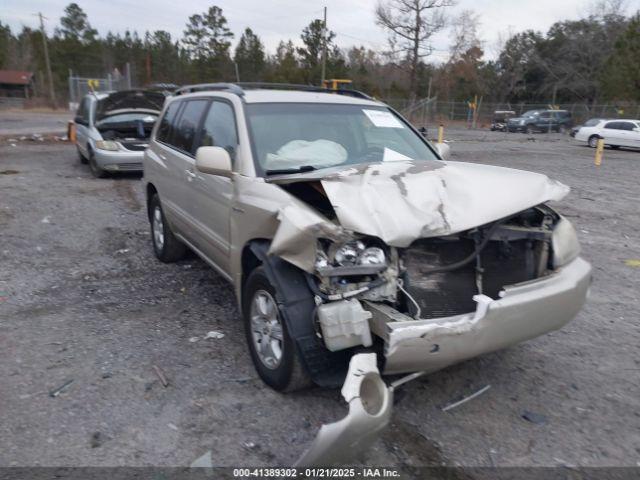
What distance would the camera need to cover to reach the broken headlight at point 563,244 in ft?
11.2

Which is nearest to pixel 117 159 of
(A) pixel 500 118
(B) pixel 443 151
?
(B) pixel 443 151

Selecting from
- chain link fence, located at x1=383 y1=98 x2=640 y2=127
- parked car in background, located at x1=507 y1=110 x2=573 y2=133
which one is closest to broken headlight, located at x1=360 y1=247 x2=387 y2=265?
parked car in background, located at x1=507 y1=110 x2=573 y2=133

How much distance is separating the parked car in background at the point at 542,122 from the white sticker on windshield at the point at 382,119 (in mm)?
35218

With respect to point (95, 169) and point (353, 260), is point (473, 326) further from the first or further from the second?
point (95, 169)

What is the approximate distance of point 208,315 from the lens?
183 inches

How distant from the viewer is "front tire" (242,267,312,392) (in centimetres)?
313

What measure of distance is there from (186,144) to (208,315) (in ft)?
5.41

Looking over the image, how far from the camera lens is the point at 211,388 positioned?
11.4 ft

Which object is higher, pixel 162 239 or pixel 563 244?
pixel 563 244

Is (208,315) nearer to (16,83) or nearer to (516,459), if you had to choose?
(516,459)

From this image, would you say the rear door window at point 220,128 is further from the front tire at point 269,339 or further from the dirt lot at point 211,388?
the dirt lot at point 211,388

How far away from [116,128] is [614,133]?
23149 mm

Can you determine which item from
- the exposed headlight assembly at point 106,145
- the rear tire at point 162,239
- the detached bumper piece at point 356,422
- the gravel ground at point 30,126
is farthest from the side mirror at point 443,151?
the gravel ground at point 30,126

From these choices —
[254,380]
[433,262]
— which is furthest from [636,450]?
[254,380]
